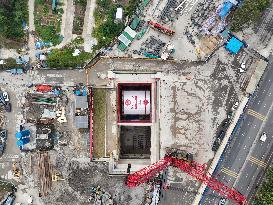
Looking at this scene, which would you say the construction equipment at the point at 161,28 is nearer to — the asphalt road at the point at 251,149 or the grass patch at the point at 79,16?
the grass patch at the point at 79,16

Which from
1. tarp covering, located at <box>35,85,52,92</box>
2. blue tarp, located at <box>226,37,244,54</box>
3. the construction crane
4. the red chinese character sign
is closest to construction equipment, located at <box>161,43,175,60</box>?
the red chinese character sign

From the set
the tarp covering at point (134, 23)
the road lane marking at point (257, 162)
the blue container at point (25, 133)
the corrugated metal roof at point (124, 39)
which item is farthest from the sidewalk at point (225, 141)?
the blue container at point (25, 133)

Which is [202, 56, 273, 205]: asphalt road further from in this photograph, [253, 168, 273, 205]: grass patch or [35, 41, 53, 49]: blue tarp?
[35, 41, 53, 49]: blue tarp

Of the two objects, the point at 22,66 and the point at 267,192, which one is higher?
the point at 22,66

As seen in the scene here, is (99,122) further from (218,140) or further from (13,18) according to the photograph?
(13,18)

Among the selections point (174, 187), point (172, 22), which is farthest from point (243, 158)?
point (172, 22)

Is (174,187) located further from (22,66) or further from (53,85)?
(22,66)

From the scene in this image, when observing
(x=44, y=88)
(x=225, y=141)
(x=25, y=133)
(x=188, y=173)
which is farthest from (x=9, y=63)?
(x=225, y=141)
